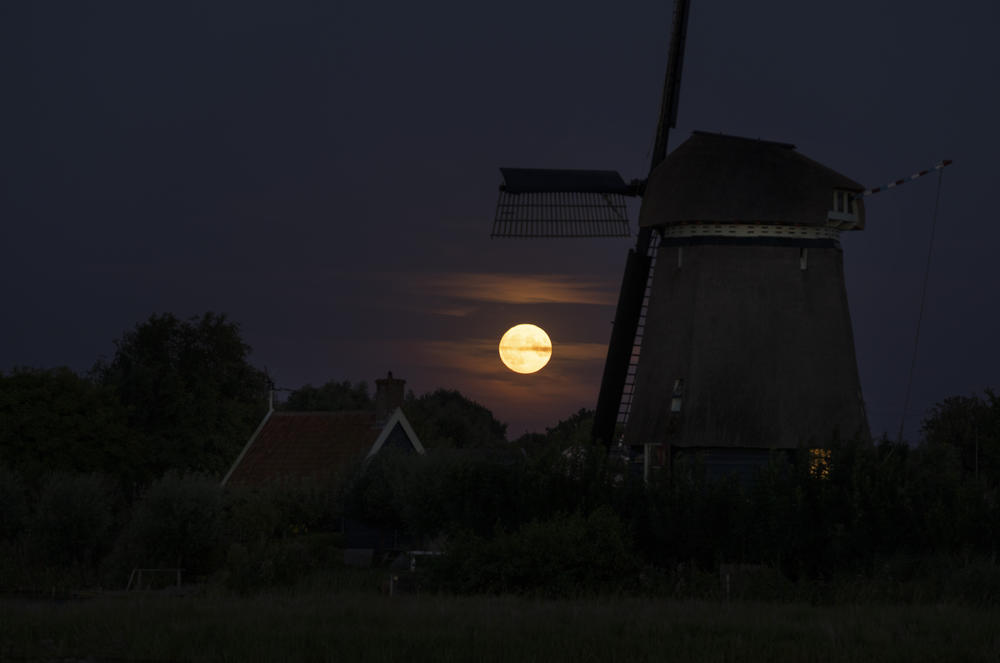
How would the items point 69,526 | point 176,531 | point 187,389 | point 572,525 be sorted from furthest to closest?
point 187,389
point 69,526
point 176,531
point 572,525

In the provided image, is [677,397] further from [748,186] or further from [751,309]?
[748,186]

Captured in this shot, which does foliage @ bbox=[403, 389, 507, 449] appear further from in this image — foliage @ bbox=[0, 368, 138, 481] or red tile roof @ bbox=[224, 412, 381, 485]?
red tile roof @ bbox=[224, 412, 381, 485]

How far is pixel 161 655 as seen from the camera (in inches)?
787

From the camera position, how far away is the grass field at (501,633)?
19.4m

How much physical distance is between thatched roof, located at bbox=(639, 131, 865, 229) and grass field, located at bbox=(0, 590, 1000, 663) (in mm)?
12333

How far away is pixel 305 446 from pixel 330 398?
62055 millimetres

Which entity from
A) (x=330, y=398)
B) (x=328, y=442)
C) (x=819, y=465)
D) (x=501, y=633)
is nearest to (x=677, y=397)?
(x=819, y=465)

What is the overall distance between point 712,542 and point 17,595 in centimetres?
1742

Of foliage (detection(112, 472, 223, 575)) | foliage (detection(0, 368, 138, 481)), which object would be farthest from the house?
foliage (detection(0, 368, 138, 481))

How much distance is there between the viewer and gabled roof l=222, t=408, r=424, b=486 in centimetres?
4647

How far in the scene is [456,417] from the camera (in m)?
119

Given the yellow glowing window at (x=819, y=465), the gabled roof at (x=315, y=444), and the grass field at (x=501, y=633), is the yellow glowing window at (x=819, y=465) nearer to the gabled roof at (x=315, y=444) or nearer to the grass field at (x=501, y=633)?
the grass field at (x=501, y=633)

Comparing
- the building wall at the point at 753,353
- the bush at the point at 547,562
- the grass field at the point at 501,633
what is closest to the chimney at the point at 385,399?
the building wall at the point at 753,353

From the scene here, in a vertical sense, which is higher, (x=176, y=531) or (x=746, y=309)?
(x=746, y=309)
